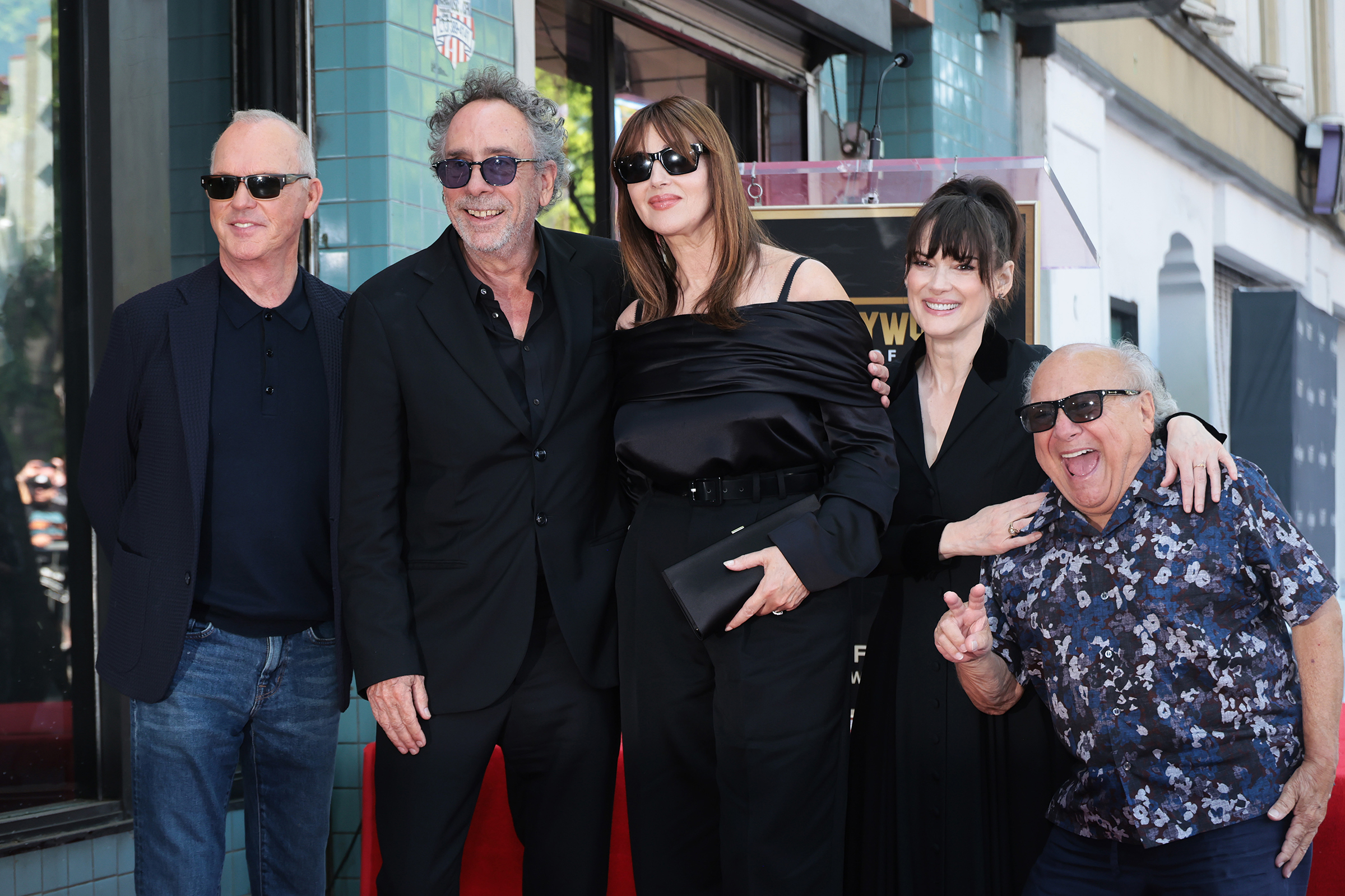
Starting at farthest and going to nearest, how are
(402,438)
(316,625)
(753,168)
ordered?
1. (753,168)
2. (316,625)
3. (402,438)

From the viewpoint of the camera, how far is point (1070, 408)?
8.04 ft

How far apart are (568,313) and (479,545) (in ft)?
1.66

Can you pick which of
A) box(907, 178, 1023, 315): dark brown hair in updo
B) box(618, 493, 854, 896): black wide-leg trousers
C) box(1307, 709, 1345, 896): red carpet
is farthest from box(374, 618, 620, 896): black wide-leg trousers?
box(1307, 709, 1345, 896): red carpet

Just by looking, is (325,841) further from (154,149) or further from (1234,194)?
(1234,194)

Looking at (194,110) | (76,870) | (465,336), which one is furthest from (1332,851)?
(194,110)

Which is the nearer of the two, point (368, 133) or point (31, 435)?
point (31, 435)

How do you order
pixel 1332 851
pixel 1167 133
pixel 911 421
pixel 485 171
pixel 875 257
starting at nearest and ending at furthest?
pixel 485 171 → pixel 911 421 → pixel 1332 851 → pixel 875 257 → pixel 1167 133

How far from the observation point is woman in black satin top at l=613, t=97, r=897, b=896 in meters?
2.29

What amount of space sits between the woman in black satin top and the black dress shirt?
18cm

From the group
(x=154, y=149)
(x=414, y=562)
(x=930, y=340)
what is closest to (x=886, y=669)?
(x=930, y=340)

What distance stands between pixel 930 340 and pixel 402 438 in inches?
48.1

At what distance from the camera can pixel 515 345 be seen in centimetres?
258

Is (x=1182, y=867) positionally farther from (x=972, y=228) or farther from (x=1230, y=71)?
(x=1230, y=71)

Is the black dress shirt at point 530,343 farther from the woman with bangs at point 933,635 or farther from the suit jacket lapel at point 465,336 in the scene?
the woman with bangs at point 933,635
